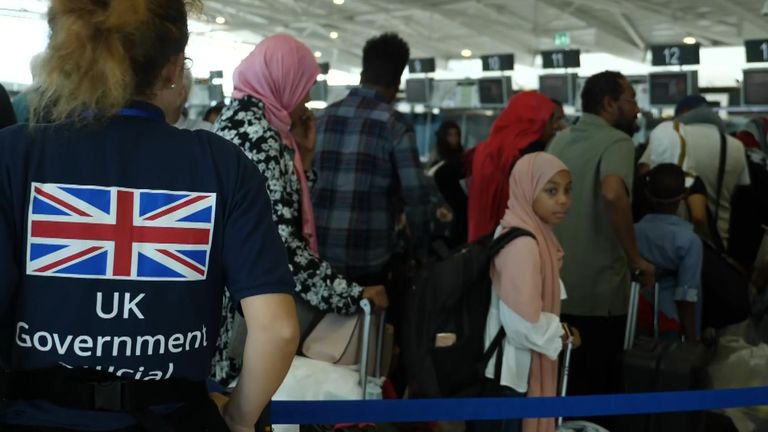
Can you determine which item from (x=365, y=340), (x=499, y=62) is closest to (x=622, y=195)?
(x=365, y=340)

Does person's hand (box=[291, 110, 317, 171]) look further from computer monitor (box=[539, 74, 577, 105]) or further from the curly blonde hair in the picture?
computer monitor (box=[539, 74, 577, 105])

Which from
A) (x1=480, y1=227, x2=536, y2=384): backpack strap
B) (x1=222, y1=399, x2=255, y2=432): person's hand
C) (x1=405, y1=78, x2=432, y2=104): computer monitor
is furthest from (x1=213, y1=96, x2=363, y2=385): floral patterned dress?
(x1=405, y1=78, x2=432, y2=104): computer monitor

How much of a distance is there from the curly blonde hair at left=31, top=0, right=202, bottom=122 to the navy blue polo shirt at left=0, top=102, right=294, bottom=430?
0.15 ft

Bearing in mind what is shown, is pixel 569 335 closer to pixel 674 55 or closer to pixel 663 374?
pixel 663 374

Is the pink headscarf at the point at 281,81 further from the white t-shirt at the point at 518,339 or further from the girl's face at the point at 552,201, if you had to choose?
the girl's face at the point at 552,201

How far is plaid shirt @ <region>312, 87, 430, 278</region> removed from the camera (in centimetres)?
390

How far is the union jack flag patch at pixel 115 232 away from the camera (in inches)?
56.8

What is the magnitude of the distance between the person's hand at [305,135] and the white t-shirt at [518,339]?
79 cm

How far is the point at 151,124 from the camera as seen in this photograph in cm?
151

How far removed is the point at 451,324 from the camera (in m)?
3.22

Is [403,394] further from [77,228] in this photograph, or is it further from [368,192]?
[77,228]

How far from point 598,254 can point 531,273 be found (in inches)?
40.7

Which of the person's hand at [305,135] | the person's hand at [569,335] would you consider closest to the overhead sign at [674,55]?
the person's hand at [569,335]

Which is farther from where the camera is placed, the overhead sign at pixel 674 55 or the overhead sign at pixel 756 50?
the overhead sign at pixel 674 55
